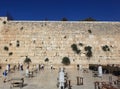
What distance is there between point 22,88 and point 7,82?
3.35 metres

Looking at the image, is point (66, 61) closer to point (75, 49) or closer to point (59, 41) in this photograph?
point (75, 49)

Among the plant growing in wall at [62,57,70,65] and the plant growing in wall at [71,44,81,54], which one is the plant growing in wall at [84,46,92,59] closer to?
the plant growing in wall at [71,44,81,54]

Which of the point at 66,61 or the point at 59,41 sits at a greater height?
the point at 59,41

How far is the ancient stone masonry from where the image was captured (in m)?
32.2

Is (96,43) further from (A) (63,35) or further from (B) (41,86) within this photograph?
(B) (41,86)

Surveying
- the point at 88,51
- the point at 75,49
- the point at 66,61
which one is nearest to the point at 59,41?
the point at 75,49

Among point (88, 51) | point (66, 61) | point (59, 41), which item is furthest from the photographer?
point (59, 41)

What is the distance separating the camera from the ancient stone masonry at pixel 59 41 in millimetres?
32156

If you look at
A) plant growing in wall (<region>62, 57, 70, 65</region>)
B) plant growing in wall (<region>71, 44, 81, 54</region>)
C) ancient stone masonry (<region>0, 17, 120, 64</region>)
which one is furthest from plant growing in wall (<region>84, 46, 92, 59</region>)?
plant growing in wall (<region>62, 57, 70, 65</region>)

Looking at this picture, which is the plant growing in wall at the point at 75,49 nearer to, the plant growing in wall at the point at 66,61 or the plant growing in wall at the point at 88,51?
the plant growing in wall at the point at 88,51

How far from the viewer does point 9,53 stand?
3219 cm

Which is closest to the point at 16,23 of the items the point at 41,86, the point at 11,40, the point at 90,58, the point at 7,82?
the point at 11,40

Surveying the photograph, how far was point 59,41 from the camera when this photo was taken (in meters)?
32.8

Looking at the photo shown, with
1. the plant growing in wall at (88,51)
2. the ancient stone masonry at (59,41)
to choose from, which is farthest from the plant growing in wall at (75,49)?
the plant growing in wall at (88,51)
